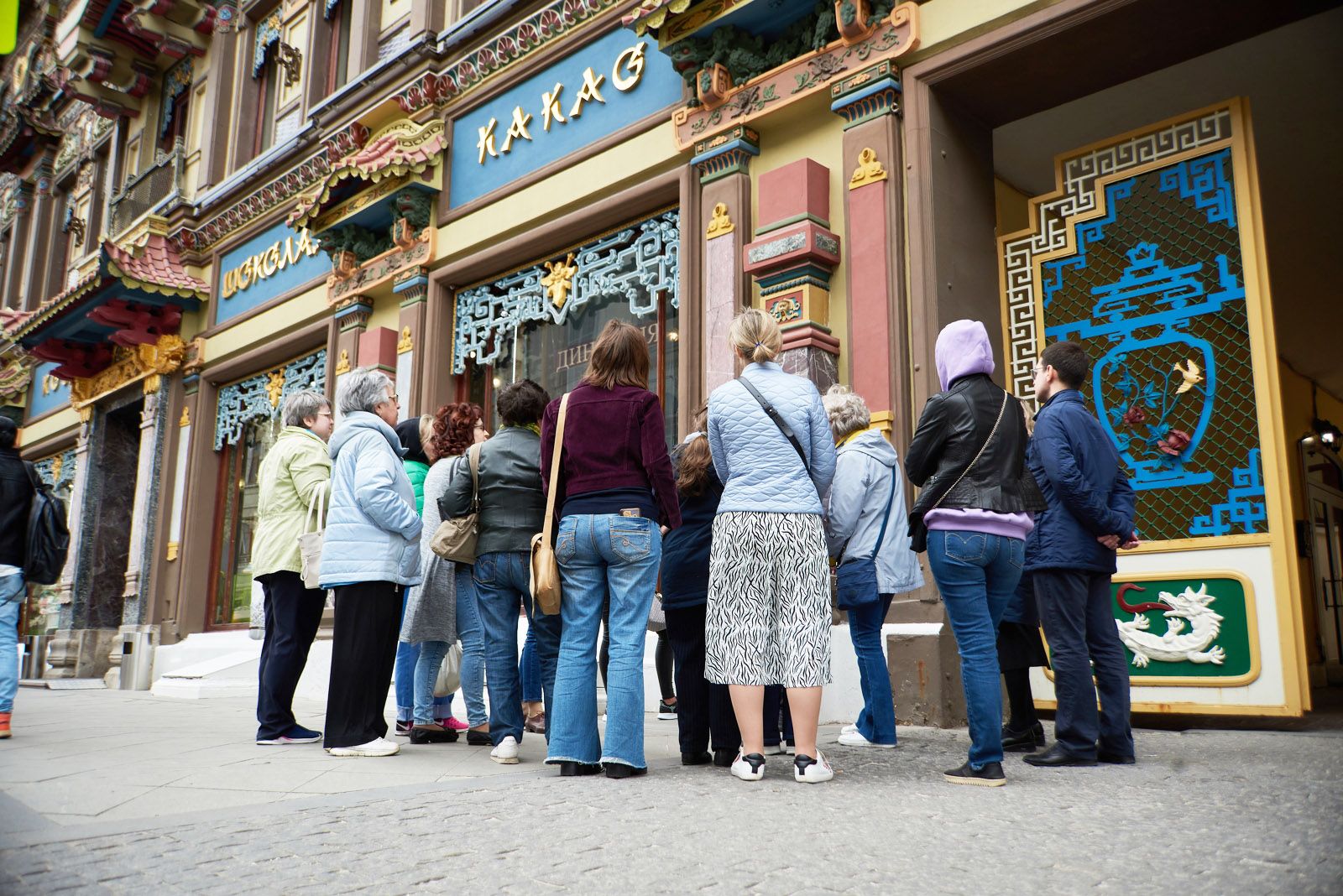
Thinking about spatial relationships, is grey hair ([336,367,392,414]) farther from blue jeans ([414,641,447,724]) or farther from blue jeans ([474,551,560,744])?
blue jeans ([414,641,447,724])

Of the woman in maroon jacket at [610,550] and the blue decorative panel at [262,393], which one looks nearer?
the woman in maroon jacket at [610,550]

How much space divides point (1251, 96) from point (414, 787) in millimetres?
6913

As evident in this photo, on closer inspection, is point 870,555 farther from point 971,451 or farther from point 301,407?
point 301,407

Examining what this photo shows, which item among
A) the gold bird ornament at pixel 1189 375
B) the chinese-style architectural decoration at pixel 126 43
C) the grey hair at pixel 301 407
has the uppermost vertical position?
the chinese-style architectural decoration at pixel 126 43

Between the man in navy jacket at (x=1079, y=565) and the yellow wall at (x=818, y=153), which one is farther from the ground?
the yellow wall at (x=818, y=153)

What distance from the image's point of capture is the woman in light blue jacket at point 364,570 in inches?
174

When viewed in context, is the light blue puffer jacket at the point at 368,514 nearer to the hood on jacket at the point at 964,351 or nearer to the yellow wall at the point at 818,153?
the hood on jacket at the point at 964,351

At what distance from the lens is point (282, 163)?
12148 mm

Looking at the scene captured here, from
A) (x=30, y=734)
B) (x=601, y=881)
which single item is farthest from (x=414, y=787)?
(x=30, y=734)

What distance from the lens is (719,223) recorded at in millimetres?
7016

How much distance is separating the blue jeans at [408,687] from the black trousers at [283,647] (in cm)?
49

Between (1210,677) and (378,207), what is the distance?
8.04 meters

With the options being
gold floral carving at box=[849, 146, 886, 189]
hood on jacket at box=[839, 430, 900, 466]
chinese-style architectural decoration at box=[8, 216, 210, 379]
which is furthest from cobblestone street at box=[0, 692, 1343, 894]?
chinese-style architectural decoration at box=[8, 216, 210, 379]

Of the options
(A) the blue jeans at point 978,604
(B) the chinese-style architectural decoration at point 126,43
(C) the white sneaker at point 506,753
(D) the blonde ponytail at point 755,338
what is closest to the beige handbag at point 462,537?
(C) the white sneaker at point 506,753
